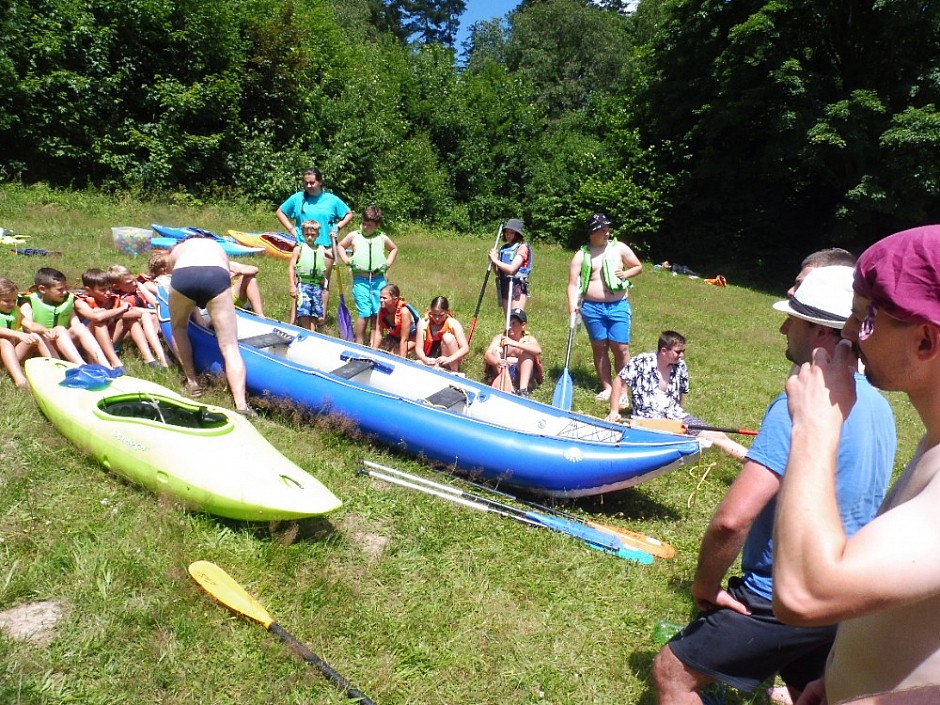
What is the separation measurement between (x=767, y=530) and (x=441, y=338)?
14.7ft

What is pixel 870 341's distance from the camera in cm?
110

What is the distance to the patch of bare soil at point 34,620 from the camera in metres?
2.74

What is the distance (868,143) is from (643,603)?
14.8m

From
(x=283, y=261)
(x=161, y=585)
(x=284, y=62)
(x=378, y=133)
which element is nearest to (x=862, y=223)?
(x=378, y=133)

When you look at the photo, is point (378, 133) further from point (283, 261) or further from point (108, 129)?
point (283, 261)

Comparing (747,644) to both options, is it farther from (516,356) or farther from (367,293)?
(367,293)

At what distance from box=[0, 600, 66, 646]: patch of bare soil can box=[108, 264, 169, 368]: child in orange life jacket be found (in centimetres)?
304

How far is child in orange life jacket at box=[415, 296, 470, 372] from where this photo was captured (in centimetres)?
610

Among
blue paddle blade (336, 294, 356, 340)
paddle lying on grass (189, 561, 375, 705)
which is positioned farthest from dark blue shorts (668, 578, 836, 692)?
blue paddle blade (336, 294, 356, 340)

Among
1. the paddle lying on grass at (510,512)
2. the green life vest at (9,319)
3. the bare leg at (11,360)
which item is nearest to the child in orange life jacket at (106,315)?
the green life vest at (9,319)

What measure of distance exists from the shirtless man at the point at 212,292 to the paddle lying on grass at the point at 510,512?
1249 millimetres

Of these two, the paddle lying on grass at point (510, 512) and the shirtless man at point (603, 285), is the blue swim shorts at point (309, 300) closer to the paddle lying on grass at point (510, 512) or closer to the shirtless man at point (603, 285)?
the shirtless man at point (603, 285)

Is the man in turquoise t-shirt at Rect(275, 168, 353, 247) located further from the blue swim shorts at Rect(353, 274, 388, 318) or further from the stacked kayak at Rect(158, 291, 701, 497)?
the stacked kayak at Rect(158, 291, 701, 497)

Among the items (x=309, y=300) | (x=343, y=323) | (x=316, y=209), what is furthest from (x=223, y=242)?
(x=309, y=300)
